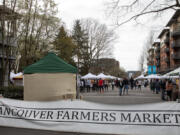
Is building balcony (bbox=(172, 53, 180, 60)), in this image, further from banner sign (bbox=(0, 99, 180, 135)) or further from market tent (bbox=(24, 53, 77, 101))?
banner sign (bbox=(0, 99, 180, 135))

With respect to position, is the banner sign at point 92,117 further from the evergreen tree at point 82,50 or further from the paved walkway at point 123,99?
the evergreen tree at point 82,50

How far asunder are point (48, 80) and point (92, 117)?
4011mm

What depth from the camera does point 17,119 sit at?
766 centimetres

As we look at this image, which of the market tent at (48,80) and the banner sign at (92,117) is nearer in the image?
the banner sign at (92,117)

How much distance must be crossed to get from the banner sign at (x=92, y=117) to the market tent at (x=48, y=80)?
2253 mm

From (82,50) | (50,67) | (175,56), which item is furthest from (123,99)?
(175,56)

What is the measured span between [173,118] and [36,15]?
22.6 m

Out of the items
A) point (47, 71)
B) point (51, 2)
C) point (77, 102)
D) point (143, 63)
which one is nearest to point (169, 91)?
point (47, 71)

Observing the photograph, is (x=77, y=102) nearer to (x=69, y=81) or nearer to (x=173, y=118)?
(x=173, y=118)

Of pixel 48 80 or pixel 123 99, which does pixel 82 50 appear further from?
pixel 48 80

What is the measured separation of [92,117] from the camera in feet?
22.5

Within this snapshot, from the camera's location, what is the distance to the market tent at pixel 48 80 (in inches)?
397

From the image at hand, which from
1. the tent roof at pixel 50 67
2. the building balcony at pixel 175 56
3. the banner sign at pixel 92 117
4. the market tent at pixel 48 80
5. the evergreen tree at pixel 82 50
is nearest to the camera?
the banner sign at pixel 92 117

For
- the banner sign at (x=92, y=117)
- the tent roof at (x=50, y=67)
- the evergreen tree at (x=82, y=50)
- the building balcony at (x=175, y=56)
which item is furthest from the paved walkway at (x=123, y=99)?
the building balcony at (x=175, y=56)
